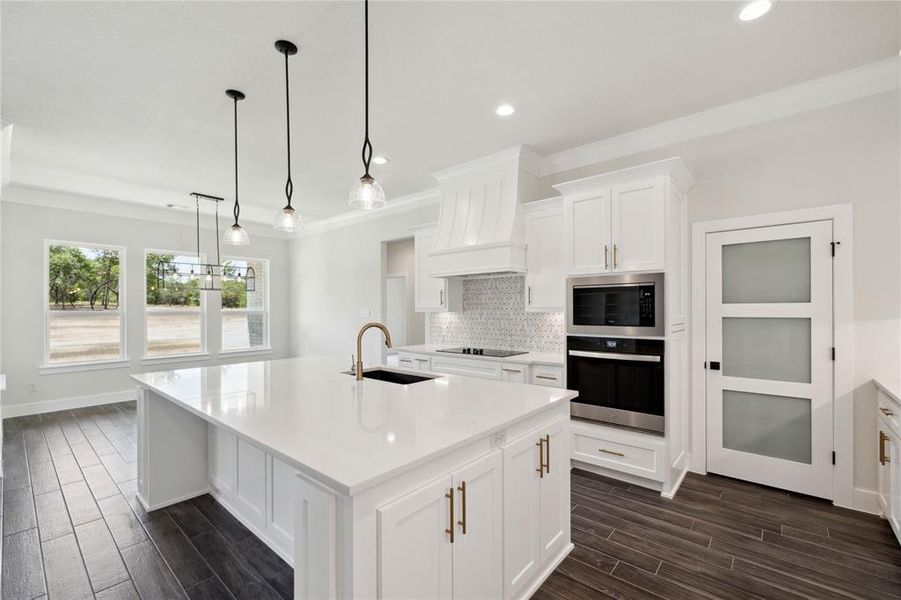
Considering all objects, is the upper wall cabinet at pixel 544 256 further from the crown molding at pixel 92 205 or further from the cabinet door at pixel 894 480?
the crown molding at pixel 92 205

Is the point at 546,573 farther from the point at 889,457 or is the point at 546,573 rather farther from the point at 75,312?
the point at 75,312

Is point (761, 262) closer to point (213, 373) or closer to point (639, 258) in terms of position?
point (639, 258)

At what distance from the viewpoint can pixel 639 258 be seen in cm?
297

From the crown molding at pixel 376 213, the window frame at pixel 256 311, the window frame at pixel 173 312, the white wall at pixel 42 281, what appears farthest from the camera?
the window frame at pixel 256 311

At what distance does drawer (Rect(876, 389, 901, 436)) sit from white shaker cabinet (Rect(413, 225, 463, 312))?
350 centimetres

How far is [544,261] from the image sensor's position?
3.75m

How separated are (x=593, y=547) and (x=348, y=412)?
163cm

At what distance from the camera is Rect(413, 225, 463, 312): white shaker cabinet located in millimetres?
4648

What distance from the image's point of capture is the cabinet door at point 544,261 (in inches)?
143

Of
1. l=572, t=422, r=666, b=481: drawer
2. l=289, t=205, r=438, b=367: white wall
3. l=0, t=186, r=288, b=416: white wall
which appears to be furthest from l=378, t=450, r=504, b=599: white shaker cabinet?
l=0, t=186, r=288, b=416: white wall

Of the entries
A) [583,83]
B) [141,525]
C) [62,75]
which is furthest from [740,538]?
[62,75]

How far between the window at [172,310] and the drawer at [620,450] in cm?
587

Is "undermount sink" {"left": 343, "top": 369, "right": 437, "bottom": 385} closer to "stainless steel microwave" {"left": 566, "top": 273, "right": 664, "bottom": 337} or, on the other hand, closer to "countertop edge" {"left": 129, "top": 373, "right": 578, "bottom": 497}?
"countertop edge" {"left": 129, "top": 373, "right": 578, "bottom": 497}

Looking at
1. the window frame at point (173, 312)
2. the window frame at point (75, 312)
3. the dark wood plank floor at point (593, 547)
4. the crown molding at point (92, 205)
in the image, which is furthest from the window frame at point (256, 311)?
the dark wood plank floor at point (593, 547)
